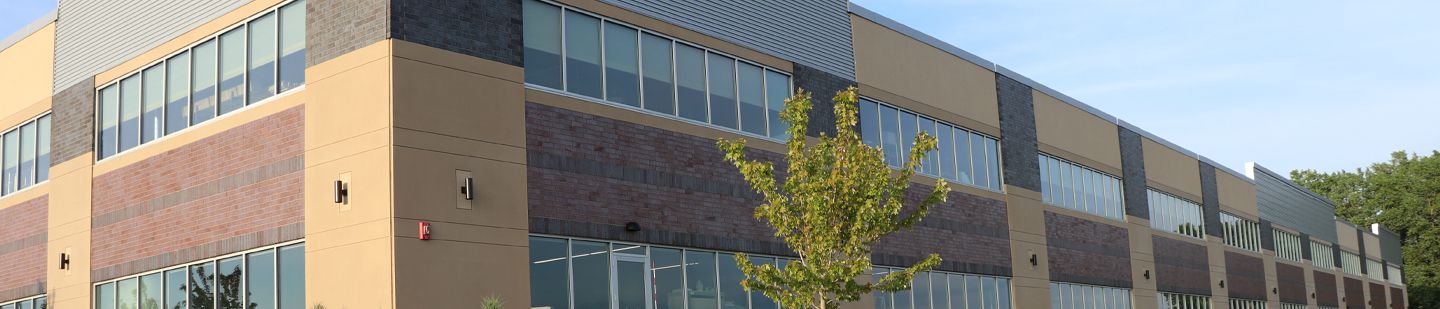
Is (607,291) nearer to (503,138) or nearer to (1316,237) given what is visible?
(503,138)

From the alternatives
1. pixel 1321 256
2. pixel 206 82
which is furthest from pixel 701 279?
pixel 1321 256

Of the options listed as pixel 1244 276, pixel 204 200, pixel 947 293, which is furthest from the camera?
pixel 1244 276

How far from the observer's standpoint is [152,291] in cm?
2295

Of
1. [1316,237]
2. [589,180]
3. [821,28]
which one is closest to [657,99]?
[589,180]

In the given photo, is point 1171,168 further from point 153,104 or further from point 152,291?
point 152,291

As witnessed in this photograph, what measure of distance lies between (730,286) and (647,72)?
4226 mm

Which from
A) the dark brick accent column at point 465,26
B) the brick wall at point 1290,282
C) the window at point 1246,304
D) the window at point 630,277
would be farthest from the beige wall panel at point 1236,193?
the dark brick accent column at point 465,26

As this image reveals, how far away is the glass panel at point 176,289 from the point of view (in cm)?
2220

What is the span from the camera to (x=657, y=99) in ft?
78.4

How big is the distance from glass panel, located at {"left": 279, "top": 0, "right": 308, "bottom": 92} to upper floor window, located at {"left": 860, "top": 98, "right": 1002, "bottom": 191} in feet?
41.2

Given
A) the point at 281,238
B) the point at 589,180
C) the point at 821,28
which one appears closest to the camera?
the point at 281,238

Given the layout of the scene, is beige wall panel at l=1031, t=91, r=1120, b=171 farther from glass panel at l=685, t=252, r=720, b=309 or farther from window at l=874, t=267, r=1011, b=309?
glass panel at l=685, t=252, r=720, b=309

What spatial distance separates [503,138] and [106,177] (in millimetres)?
8356

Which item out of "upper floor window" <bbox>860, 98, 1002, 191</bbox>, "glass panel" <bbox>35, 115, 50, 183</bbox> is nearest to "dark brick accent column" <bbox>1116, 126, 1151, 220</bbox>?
"upper floor window" <bbox>860, 98, 1002, 191</bbox>
